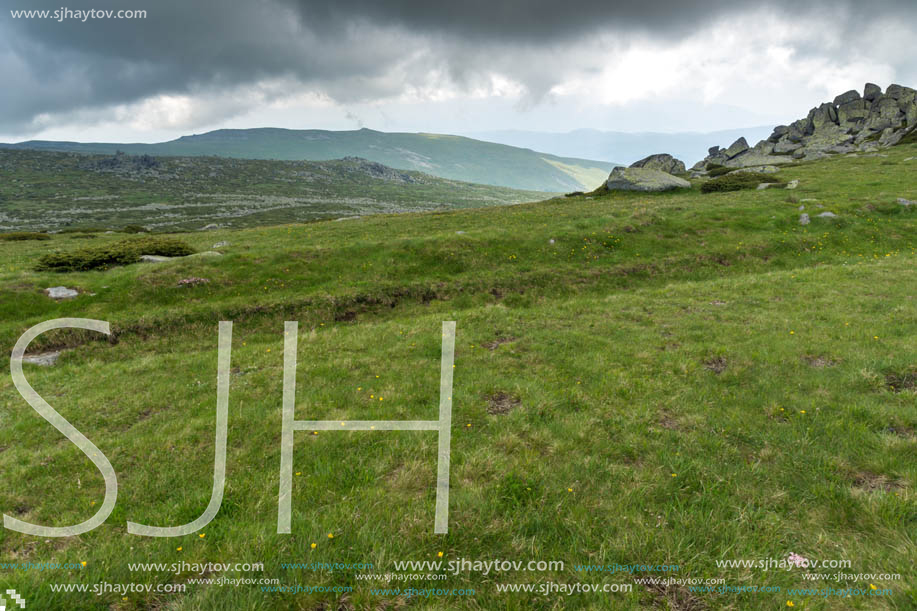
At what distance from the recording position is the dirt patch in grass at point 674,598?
4.72 m

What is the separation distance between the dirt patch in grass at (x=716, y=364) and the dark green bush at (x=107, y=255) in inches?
1436

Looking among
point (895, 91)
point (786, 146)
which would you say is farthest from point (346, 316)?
point (895, 91)

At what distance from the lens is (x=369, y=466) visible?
7.77 meters

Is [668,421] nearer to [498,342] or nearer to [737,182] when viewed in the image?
[498,342]

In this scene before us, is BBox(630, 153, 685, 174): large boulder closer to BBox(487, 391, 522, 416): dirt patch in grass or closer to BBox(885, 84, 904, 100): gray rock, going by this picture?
BBox(885, 84, 904, 100): gray rock

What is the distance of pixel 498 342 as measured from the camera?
15562 millimetres

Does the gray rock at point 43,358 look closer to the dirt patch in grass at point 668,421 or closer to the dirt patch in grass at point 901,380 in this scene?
the dirt patch in grass at point 668,421

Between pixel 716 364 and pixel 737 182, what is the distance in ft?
158

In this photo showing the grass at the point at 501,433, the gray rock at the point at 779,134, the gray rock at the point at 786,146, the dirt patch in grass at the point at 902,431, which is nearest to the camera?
Result: the grass at the point at 501,433

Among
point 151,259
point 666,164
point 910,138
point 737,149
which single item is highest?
point 737,149

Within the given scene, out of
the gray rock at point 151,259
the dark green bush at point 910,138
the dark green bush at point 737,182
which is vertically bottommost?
the gray rock at point 151,259

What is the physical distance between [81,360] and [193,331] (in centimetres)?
419

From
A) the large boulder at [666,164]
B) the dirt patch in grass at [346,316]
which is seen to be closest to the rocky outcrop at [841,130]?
the large boulder at [666,164]

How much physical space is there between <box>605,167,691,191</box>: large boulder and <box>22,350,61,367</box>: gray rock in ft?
194
